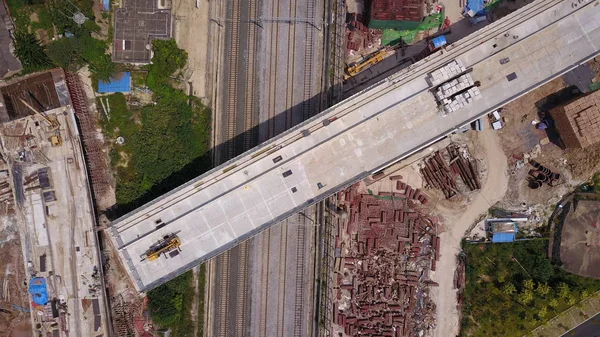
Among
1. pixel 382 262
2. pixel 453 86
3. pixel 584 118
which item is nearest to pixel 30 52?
pixel 453 86

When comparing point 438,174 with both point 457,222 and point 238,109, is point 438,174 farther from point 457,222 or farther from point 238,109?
point 238,109

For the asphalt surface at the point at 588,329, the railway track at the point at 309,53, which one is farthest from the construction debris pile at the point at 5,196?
the asphalt surface at the point at 588,329

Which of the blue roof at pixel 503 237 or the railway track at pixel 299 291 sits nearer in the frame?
the railway track at pixel 299 291

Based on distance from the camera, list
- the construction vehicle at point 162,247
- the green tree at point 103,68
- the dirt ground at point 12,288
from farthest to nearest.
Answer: the dirt ground at point 12,288 → the green tree at point 103,68 → the construction vehicle at point 162,247

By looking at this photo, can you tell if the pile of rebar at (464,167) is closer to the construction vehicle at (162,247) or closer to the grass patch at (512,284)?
the grass patch at (512,284)

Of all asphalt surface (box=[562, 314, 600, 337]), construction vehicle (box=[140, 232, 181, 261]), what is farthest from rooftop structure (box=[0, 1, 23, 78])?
asphalt surface (box=[562, 314, 600, 337])
